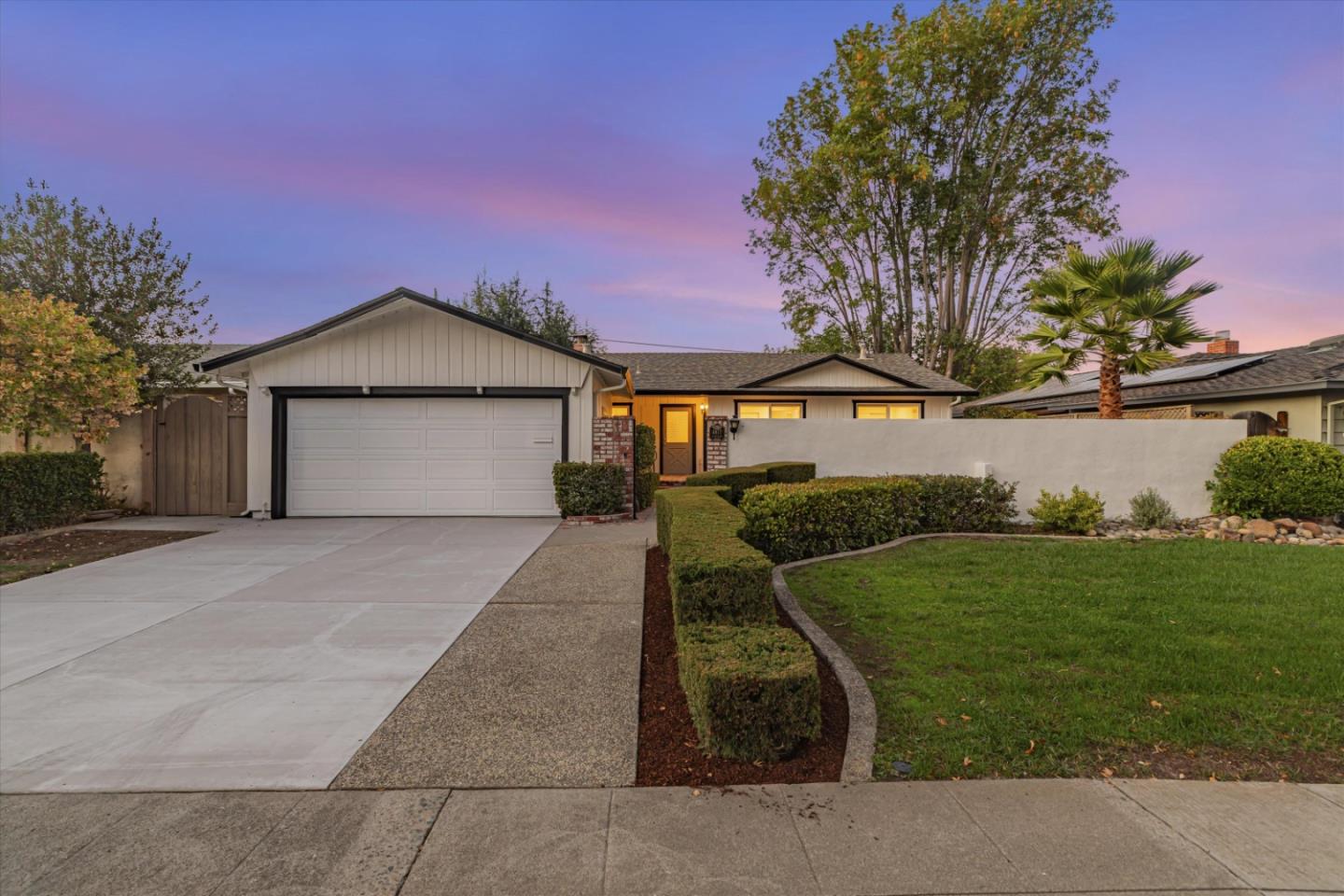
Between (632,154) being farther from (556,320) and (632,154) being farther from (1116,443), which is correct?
(1116,443)

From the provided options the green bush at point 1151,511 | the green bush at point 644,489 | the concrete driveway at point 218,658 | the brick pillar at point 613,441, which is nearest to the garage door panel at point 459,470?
the brick pillar at point 613,441

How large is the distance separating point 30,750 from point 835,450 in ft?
34.3

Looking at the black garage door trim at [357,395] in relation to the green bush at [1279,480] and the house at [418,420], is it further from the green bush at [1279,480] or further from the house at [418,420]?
the green bush at [1279,480]

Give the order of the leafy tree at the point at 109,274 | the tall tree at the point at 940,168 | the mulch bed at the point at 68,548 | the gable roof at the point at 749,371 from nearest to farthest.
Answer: the mulch bed at the point at 68,548
the leafy tree at the point at 109,274
the gable roof at the point at 749,371
the tall tree at the point at 940,168

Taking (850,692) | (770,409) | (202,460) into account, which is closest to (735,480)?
(850,692)

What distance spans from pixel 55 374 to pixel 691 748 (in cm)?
1055

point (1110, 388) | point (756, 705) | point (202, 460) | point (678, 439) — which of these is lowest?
point (756, 705)

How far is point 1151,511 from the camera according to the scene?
10180mm

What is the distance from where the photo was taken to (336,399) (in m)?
11.4

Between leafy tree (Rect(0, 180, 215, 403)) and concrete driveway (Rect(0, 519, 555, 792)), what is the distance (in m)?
6.26

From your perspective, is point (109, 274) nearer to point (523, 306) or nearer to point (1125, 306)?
point (523, 306)

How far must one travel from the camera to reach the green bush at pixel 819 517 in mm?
7254

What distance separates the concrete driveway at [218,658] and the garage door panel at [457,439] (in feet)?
11.6

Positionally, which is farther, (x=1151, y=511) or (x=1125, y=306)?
(x=1125, y=306)
